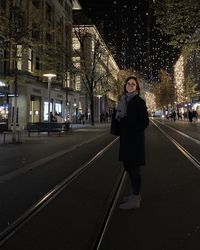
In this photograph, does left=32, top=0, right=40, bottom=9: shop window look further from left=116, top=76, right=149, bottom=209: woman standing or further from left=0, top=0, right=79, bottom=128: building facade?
left=116, top=76, right=149, bottom=209: woman standing

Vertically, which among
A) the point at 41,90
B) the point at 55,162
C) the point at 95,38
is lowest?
the point at 55,162

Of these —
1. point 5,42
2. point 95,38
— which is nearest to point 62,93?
point 95,38

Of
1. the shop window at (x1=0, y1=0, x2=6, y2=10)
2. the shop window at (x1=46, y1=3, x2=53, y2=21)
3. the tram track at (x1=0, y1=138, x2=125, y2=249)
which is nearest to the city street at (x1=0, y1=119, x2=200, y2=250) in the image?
the tram track at (x1=0, y1=138, x2=125, y2=249)

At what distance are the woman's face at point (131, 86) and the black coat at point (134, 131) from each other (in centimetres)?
12

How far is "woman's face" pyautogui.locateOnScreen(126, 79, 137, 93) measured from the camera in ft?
23.8

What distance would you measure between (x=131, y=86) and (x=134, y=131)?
69 centimetres

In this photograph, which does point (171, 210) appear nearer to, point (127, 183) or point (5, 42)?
point (127, 183)

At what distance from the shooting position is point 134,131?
7.23m

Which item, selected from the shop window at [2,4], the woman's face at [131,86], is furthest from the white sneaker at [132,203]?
the shop window at [2,4]

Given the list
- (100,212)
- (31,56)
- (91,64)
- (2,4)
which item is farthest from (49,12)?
(100,212)

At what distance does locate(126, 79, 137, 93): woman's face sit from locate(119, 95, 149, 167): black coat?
122 mm

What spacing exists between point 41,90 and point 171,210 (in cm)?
4496

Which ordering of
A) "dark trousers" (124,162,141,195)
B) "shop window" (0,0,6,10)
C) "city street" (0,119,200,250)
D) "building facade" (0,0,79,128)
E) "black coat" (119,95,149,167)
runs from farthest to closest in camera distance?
"shop window" (0,0,6,10), "building facade" (0,0,79,128), "dark trousers" (124,162,141,195), "black coat" (119,95,149,167), "city street" (0,119,200,250)

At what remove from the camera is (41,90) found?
5138 cm
